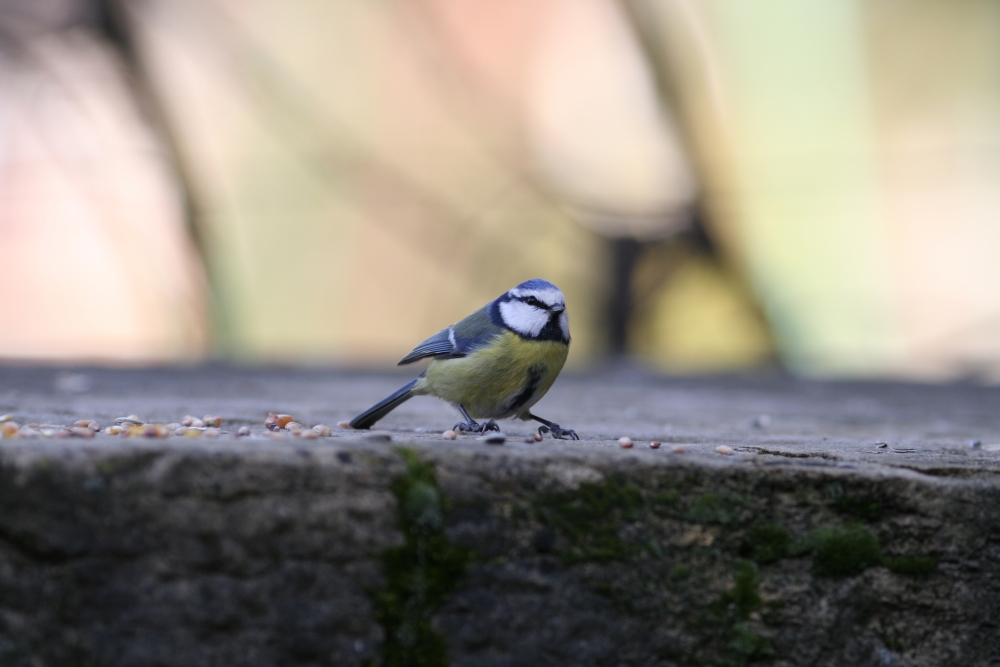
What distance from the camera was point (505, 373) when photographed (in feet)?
6.68

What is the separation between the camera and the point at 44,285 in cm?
582

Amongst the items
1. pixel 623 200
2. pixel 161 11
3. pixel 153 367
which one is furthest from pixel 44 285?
pixel 623 200

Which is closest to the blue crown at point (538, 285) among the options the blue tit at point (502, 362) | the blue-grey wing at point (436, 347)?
the blue tit at point (502, 362)

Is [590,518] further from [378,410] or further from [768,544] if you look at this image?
[378,410]

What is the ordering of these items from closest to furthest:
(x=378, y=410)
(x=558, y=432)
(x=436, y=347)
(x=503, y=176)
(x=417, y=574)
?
(x=417, y=574), (x=558, y=432), (x=378, y=410), (x=436, y=347), (x=503, y=176)

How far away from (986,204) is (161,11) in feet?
16.8

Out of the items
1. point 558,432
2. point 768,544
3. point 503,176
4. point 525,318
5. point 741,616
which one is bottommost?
point 741,616

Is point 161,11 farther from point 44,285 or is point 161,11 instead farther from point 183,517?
Result: point 183,517

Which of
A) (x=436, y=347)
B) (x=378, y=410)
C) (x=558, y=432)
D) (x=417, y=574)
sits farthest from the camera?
(x=436, y=347)

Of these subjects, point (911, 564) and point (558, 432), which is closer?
point (911, 564)

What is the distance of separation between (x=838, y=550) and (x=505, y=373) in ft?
2.95

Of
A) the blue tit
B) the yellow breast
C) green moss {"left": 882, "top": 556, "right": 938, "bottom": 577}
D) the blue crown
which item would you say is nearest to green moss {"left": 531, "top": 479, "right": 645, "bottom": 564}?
green moss {"left": 882, "top": 556, "right": 938, "bottom": 577}

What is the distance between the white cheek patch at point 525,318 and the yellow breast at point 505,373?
0.09 feet

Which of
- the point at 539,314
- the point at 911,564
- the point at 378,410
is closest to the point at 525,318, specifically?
the point at 539,314
